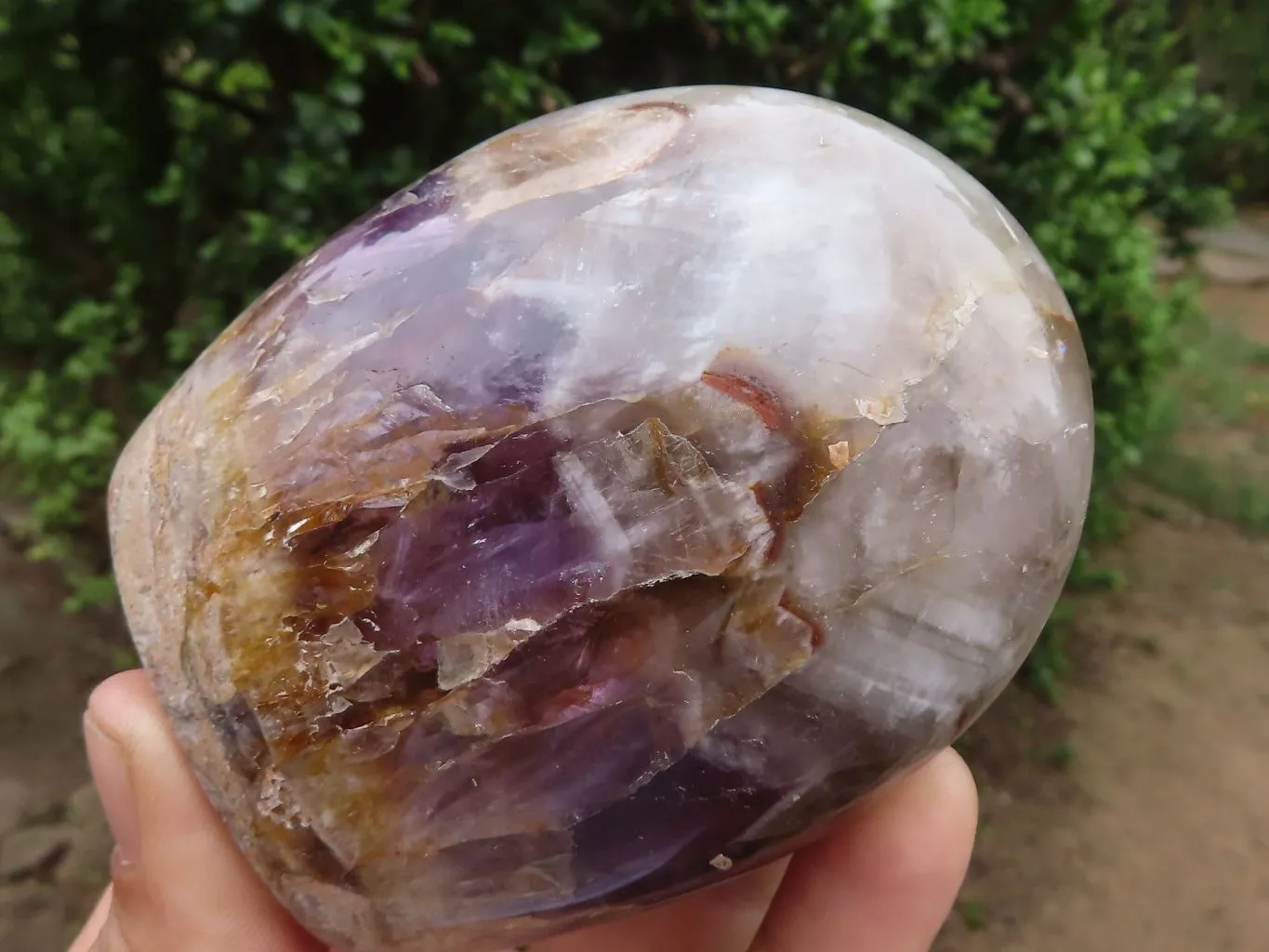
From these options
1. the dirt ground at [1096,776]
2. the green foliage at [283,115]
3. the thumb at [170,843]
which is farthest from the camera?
the dirt ground at [1096,776]

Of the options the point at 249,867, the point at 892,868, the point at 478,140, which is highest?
the point at 478,140

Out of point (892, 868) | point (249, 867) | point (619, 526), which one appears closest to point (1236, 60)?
point (892, 868)

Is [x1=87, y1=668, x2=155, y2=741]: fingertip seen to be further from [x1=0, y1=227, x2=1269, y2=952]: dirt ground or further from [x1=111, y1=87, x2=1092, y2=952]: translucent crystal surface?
[x1=0, y1=227, x2=1269, y2=952]: dirt ground

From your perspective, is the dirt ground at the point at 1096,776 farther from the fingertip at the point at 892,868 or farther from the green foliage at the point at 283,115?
the fingertip at the point at 892,868

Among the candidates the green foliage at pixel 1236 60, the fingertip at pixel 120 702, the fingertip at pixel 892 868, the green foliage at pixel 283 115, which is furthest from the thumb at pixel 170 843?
the green foliage at pixel 1236 60

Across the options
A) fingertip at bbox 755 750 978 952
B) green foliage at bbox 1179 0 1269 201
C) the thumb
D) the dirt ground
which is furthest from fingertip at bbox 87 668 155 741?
green foliage at bbox 1179 0 1269 201

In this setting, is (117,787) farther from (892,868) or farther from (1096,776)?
(1096,776)

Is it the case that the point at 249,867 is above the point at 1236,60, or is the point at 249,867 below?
above
